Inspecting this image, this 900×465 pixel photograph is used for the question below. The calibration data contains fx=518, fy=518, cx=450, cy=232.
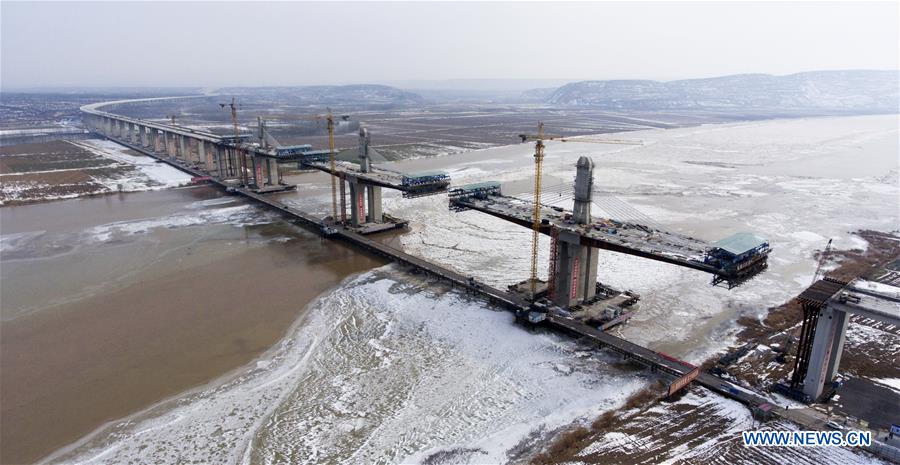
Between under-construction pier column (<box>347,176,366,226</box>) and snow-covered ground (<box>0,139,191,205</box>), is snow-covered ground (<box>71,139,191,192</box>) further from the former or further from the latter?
under-construction pier column (<box>347,176,366,226</box>)

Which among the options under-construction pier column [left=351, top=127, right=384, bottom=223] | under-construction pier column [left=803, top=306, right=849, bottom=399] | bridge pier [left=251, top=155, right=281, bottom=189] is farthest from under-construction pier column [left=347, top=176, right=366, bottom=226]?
under-construction pier column [left=803, top=306, right=849, bottom=399]

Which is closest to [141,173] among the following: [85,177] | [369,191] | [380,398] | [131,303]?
[85,177]

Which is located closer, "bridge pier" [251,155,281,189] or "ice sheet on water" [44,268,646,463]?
"ice sheet on water" [44,268,646,463]

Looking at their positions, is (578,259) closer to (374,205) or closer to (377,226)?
(377,226)

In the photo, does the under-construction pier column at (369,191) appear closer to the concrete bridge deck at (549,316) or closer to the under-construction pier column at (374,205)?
the under-construction pier column at (374,205)

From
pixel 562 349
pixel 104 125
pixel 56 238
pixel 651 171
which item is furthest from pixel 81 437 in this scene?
pixel 104 125

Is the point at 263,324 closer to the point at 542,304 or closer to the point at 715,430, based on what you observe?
the point at 542,304
